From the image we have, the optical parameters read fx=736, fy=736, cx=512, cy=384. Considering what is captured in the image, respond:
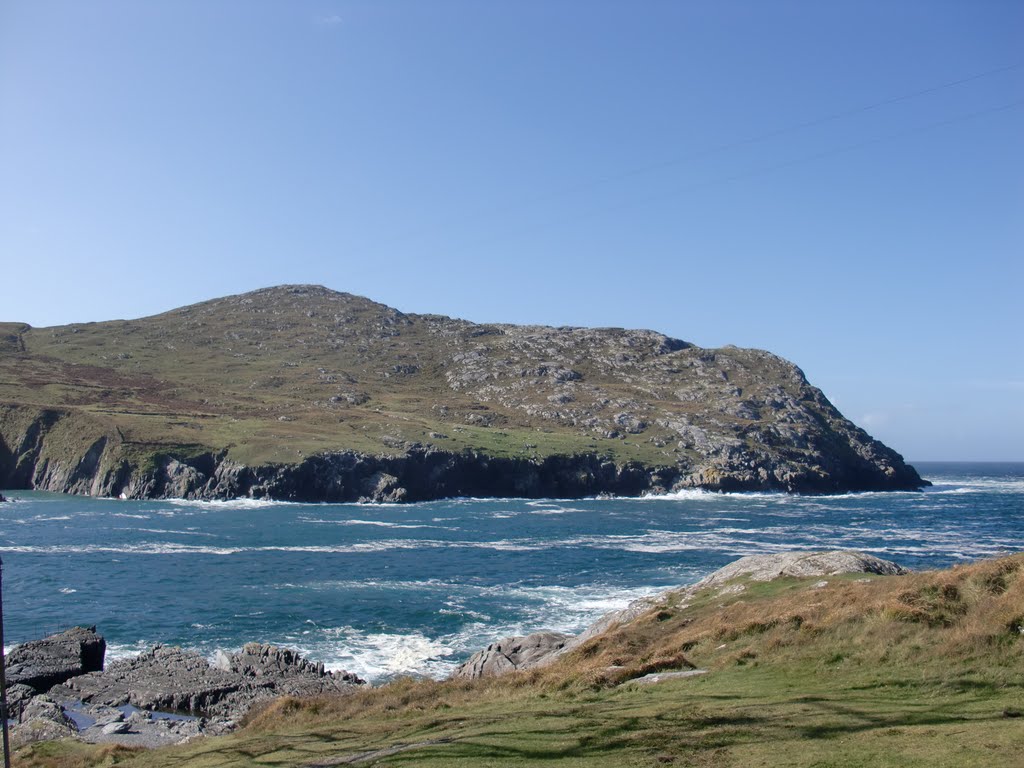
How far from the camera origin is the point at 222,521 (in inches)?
3674

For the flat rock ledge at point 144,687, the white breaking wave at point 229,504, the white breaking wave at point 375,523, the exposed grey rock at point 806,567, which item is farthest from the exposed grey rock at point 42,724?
the white breaking wave at point 229,504

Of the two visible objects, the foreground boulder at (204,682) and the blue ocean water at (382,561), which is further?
the blue ocean water at (382,561)

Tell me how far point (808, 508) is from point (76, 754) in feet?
390

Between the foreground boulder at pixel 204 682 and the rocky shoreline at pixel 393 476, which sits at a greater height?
the rocky shoreline at pixel 393 476

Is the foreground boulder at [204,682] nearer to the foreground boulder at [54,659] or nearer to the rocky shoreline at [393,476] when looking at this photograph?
the foreground boulder at [54,659]

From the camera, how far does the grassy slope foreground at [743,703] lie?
1304cm

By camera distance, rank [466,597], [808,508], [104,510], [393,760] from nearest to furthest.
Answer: [393,760] → [466,597] → [104,510] → [808,508]

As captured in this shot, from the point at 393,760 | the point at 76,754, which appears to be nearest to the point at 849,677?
the point at 393,760

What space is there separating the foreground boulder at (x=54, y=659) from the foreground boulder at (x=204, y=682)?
0.92 metres

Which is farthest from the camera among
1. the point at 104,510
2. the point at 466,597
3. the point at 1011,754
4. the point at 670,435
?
the point at 670,435

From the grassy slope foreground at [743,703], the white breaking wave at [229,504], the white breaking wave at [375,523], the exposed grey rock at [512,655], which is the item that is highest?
the grassy slope foreground at [743,703]

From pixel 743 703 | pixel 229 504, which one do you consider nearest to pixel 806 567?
pixel 743 703

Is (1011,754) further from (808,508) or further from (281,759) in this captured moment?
(808,508)

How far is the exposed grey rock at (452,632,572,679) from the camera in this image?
28297 mm
